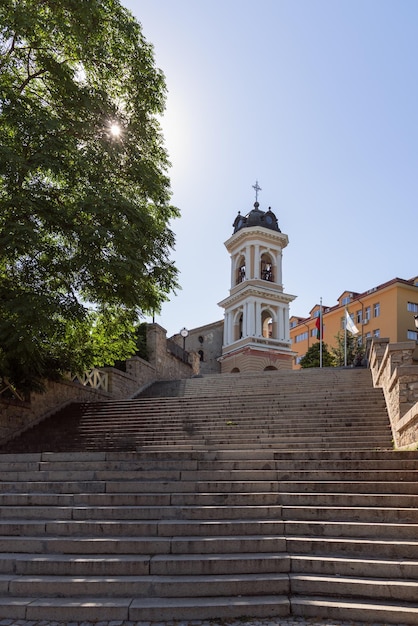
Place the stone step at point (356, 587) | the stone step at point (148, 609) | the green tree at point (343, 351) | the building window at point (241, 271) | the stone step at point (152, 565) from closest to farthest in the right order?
1. the stone step at point (148, 609)
2. the stone step at point (356, 587)
3. the stone step at point (152, 565)
4. the green tree at point (343, 351)
5. the building window at point (241, 271)

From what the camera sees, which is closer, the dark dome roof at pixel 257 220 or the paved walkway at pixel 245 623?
the paved walkway at pixel 245 623

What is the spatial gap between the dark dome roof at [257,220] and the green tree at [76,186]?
29304 mm

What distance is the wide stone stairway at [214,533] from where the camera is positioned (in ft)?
14.3

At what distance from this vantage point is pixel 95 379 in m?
17.1

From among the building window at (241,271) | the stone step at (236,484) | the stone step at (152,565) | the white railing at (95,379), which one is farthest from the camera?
the building window at (241,271)

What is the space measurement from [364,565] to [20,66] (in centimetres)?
1198

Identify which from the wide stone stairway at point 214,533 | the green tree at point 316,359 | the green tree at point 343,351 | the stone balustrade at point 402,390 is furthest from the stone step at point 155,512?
the green tree at point 343,351

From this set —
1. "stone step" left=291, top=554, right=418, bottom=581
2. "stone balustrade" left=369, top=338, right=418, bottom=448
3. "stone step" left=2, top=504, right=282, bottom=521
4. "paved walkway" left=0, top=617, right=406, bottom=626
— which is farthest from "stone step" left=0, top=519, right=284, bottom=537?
"stone balustrade" left=369, top=338, right=418, bottom=448

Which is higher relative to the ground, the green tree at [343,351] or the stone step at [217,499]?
the green tree at [343,351]

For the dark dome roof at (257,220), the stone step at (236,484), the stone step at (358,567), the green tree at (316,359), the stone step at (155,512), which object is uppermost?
the dark dome roof at (257,220)

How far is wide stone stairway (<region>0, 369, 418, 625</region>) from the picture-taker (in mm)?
4348

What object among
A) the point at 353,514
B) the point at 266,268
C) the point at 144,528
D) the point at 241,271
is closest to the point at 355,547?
the point at 353,514

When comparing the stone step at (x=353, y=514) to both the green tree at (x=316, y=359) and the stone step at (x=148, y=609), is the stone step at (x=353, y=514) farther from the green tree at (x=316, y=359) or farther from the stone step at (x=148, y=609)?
the green tree at (x=316, y=359)

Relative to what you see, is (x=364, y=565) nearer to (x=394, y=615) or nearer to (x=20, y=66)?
(x=394, y=615)
